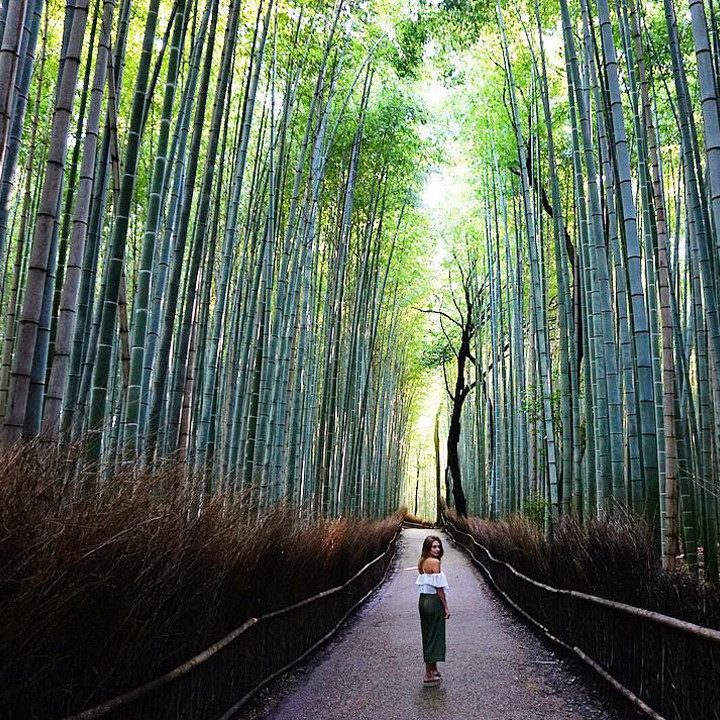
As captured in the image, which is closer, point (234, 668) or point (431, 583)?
point (234, 668)

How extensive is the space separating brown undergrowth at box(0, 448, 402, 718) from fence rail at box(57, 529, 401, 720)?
0.06 meters

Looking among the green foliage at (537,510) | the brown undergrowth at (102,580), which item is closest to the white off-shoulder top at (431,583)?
the brown undergrowth at (102,580)

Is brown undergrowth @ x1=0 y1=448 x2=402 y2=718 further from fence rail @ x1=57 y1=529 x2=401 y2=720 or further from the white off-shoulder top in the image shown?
the white off-shoulder top

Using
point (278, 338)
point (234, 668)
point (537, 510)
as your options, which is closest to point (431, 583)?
point (234, 668)

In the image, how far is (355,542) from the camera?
242 inches

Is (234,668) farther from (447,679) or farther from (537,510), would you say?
(537,510)

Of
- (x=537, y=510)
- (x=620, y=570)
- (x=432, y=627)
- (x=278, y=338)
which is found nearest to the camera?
(x=620, y=570)

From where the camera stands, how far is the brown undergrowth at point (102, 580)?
4.56 ft

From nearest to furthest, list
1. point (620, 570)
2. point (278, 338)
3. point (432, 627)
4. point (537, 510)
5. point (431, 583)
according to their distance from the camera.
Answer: point (620, 570) → point (432, 627) → point (431, 583) → point (278, 338) → point (537, 510)

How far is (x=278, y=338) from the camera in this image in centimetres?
557

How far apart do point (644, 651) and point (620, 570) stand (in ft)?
1.71

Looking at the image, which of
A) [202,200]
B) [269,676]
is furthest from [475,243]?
[269,676]

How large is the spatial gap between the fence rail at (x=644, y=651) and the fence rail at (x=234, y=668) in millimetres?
1541

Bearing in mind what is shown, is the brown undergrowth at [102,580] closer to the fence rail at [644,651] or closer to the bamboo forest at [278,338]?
the bamboo forest at [278,338]
